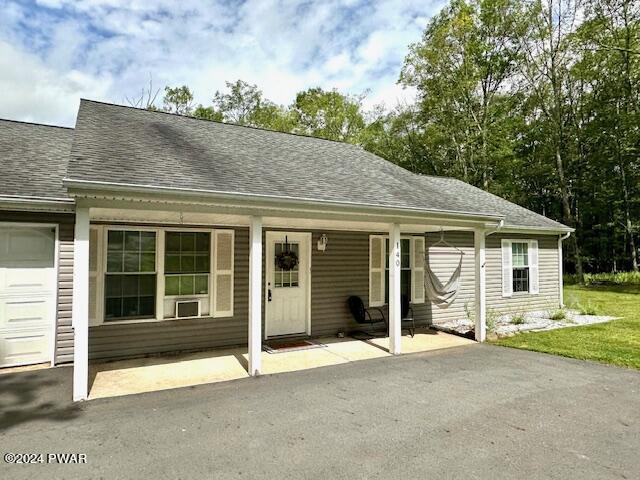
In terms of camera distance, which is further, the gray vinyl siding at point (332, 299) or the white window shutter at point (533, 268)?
the white window shutter at point (533, 268)

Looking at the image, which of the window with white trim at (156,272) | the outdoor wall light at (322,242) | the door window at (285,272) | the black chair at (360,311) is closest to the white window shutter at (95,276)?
the window with white trim at (156,272)

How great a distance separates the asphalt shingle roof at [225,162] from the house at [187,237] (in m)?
0.04

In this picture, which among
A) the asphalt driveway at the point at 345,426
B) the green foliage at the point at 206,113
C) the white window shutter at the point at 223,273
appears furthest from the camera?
the green foliage at the point at 206,113

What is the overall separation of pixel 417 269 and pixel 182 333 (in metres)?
5.05

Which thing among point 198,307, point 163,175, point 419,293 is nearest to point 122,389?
point 198,307

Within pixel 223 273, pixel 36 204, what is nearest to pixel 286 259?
pixel 223 273

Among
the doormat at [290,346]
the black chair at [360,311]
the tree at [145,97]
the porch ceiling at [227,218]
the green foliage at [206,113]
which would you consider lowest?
the doormat at [290,346]

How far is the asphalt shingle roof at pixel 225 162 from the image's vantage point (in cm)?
466

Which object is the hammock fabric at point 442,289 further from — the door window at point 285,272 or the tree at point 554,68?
the tree at point 554,68

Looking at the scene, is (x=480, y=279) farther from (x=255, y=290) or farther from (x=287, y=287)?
(x=255, y=290)

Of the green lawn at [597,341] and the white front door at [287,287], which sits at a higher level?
the white front door at [287,287]

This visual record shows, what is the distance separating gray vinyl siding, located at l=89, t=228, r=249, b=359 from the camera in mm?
5766

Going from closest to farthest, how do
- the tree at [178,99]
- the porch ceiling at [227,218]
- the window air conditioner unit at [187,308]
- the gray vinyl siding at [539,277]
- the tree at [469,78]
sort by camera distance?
the porch ceiling at [227,218], the window air conditioner unit at [187,308], the gray vinyl siding at [539,277], the tree at [469,78], the tree at [178,99]

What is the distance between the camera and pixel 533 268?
34.2 ft
